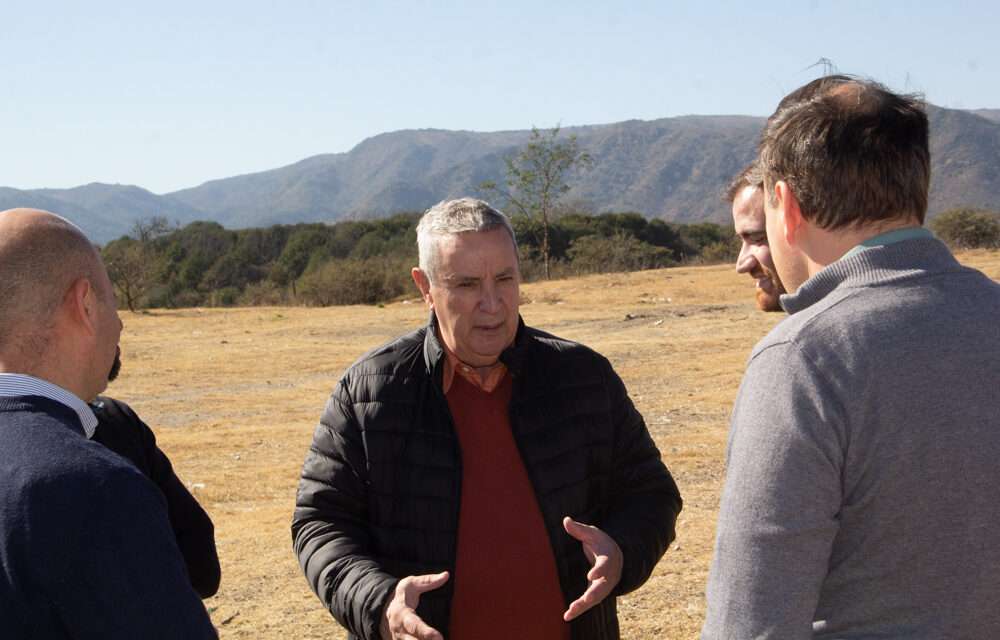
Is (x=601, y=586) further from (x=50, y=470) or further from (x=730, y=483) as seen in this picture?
(x=50, y=470)

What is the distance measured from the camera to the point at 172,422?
11.8m

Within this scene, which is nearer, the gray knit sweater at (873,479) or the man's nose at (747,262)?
the gray knit sweater at (873,479)

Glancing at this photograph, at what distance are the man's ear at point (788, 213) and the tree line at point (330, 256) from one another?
27980 mm

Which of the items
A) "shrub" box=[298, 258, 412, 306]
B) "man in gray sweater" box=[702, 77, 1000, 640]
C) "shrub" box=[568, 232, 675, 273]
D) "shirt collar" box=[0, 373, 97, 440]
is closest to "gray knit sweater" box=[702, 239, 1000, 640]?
"man in gray sweater" box=[702, 77, 1000, 640]

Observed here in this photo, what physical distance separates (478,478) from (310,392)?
1081 cm

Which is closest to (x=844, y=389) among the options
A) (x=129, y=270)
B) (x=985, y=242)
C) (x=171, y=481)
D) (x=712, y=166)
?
(x=171, y=481)

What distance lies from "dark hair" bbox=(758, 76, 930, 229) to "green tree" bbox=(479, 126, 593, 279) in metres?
31.8

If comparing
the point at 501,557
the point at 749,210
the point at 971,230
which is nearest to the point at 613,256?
the point at 971,230

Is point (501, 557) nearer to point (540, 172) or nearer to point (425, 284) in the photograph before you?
point (425, 284)

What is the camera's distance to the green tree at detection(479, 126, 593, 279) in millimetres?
34875

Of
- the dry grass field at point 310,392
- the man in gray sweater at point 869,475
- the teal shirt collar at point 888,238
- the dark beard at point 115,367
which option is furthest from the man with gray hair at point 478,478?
the dry grass field at point 310,392

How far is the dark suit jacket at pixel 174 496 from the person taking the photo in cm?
261

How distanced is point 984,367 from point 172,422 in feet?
36.4

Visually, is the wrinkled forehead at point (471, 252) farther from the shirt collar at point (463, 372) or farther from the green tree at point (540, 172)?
the green tree at point (540, 172)
